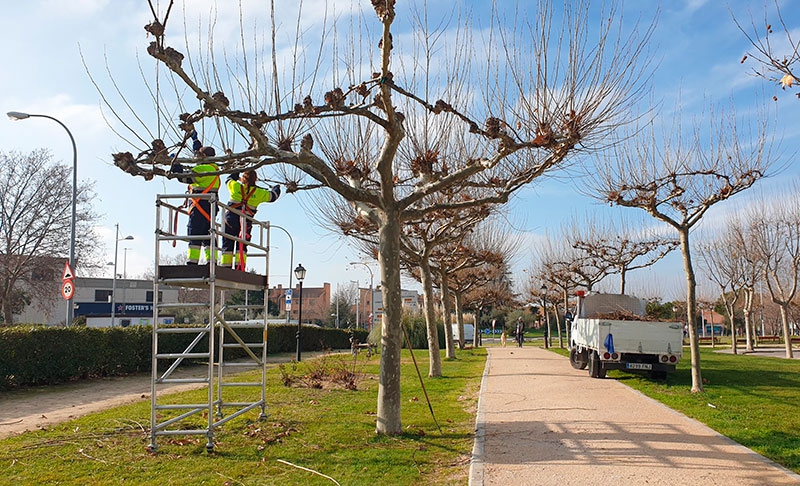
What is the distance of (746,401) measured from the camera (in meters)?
11.5

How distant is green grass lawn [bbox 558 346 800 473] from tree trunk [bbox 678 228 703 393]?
0.28m

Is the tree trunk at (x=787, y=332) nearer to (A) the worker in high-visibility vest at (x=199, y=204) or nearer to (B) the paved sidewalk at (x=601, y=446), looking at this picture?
(B) the paved sidewalk at (x=601, y=446)

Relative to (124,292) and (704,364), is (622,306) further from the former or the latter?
(124,292)

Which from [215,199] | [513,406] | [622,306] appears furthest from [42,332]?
[622,306]

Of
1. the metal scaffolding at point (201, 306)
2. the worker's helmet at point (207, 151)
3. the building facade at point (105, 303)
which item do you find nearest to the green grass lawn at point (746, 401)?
the metal scaffolding at point (201, 306)

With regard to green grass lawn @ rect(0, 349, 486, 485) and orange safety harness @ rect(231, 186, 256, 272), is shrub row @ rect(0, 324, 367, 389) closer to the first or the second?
green grass lawn @ rect(0, 349, 486, 485)

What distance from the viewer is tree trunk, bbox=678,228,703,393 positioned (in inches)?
505

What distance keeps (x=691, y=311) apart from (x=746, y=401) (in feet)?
6.97

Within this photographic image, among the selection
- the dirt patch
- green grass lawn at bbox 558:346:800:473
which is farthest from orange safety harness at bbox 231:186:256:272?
green grass lawn at bbox 558:346:800:473

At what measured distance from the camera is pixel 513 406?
1109 cm

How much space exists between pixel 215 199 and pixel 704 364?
17.9 m

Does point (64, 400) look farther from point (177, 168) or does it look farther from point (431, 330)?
point (431, 330)

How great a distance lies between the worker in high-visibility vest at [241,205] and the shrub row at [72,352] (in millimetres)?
6622

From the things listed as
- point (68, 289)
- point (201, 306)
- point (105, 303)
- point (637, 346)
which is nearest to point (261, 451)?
point (201, 306)
